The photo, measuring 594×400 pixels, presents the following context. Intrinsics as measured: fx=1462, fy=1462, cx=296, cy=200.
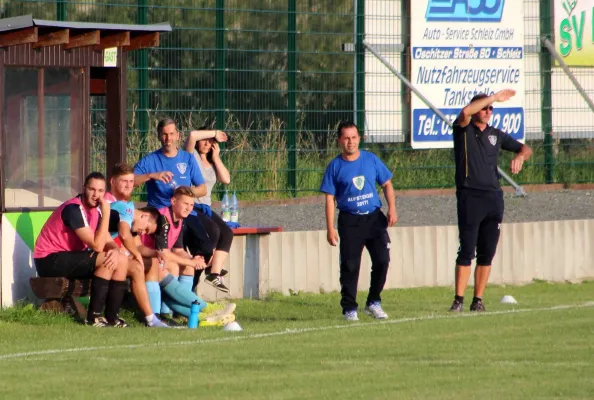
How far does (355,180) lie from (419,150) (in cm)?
695

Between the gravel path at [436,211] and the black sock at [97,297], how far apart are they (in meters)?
5.25

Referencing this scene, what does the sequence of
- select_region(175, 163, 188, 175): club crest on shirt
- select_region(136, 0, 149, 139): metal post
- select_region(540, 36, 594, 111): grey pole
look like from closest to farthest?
select_region(175, 163, 188, 175): club crest on shirt, select_region(136, 0, 149, 139): metal post, select_region(540, 36, 594, 111): grey pole

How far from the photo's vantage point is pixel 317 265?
15.4 meters

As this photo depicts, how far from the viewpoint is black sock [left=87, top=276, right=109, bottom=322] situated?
1212 cm

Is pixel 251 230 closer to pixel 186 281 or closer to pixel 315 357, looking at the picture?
pixel 186 281

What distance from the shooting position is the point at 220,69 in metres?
17.5

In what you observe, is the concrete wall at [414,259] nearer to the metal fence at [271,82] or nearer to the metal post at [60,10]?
the metal fence at [271,82]

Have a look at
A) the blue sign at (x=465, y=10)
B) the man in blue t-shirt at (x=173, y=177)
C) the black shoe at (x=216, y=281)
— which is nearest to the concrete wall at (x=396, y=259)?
the black shoe at (x=216, y=281)

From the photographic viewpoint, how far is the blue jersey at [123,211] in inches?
493

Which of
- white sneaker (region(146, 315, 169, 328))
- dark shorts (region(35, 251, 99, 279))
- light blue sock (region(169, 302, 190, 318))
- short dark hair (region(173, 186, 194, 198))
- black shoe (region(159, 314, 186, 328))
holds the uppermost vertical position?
short dark hair (region(173, 186, 194, 198))

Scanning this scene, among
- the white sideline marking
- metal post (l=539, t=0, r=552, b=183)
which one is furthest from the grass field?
metal post (l=539, t=0, r=552, b=183)

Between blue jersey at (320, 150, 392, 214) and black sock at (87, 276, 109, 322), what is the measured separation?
2052 millimetres

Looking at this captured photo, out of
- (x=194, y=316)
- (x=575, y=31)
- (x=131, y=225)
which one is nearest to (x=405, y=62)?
(x=575, y=31)

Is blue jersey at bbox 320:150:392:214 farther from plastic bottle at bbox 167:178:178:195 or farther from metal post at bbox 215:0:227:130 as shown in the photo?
metal post at bbox 215:0:227:130
